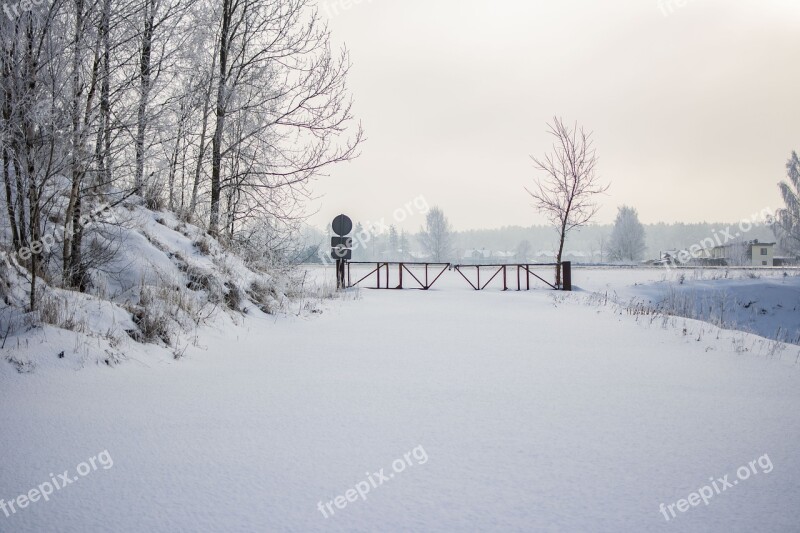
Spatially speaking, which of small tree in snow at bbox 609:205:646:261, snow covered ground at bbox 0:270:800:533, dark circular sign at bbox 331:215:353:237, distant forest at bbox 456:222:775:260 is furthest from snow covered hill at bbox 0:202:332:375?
distant forest at bbox 456:222:775:260

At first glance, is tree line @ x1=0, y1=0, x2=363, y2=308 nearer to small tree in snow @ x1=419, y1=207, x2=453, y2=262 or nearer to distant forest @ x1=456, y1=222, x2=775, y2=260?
small tree in snow @ x1=419, y1=207, x2=453, y2=262

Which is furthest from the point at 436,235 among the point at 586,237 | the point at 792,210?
the point at 586,237

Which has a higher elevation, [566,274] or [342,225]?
[342,225]

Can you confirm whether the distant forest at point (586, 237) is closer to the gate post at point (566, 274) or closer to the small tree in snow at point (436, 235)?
the small tree in snow at point (436, 235)

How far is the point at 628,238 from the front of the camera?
60750 mm

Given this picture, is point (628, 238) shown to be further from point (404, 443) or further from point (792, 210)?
point (404, 443)

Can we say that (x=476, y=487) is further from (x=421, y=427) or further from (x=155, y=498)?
(x=155, y=498)

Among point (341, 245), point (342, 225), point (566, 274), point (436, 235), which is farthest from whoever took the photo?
point (436, 235)

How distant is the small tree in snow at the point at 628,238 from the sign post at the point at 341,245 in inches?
2119

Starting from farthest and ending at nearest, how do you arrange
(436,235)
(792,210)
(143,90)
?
1. (436,235)
2. (792,210)
3. (143,90)

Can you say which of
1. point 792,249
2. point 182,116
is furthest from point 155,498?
point 792,249

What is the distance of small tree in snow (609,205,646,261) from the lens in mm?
60500

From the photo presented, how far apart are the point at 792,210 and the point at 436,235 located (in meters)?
35.1

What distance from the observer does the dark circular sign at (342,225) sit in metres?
15.5
